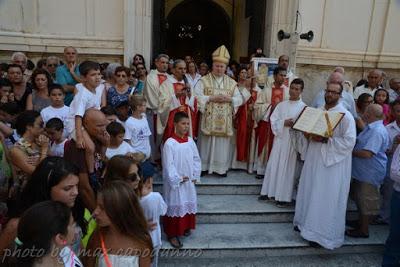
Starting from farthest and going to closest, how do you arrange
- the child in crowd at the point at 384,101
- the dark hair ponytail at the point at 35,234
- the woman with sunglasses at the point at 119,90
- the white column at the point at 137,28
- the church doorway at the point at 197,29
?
the church doorway at the point at 197,29 < the white column at the point at 137,28 < the child in crowd at the point at 384,101 < the woman with sunglasses at the point at 119,90 < the dark hair ponytail at the point at 35,234

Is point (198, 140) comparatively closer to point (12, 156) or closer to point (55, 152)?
point (55, 152)

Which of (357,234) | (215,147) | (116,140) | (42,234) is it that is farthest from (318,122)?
(42,234)

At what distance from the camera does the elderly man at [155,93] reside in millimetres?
5629

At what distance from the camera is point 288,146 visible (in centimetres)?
498

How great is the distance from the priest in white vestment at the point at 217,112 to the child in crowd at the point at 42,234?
4.01 m

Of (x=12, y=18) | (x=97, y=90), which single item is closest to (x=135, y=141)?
(x=97, y=90)

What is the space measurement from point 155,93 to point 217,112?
3.60ft

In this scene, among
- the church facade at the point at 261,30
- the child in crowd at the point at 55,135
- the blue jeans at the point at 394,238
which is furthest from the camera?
the church facade at the point at 261,30

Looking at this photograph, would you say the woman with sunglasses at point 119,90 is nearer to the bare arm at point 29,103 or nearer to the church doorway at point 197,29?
the bare arm at point 29,103

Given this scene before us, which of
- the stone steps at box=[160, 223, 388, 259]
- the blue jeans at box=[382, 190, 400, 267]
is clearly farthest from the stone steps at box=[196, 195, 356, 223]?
the blue jeans at box=[382, 190, 400, 267]

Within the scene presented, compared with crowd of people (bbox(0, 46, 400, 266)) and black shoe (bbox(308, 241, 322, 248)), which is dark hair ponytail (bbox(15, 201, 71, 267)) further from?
black shoe (bbox(308, 241, 322, 248))

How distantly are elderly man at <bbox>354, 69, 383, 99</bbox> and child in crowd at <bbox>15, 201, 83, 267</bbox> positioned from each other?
6.27 m

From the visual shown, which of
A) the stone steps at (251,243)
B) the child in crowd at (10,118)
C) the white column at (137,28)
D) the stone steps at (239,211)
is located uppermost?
the white column at (137,28)

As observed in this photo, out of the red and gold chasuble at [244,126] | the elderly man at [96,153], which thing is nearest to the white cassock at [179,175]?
the elderly man at [96,153]
